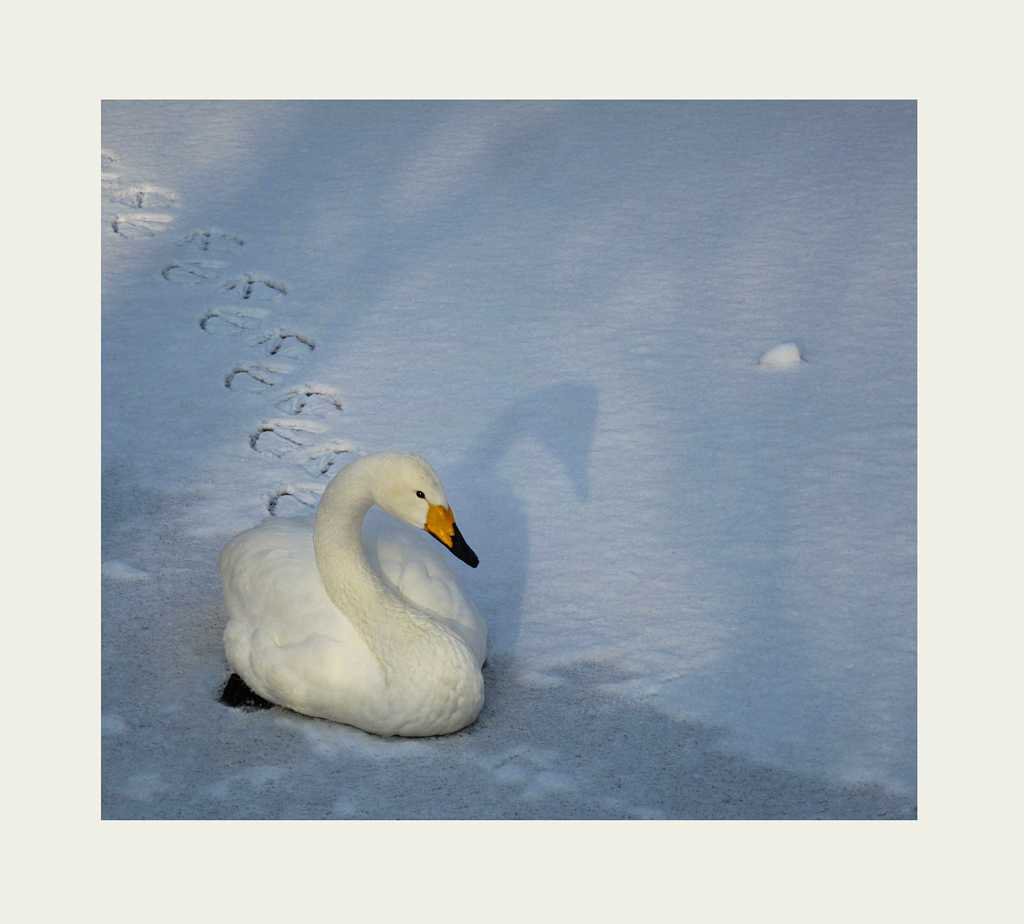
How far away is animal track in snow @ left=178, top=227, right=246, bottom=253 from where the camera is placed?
24.8ft

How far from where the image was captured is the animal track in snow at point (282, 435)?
19.9 feet

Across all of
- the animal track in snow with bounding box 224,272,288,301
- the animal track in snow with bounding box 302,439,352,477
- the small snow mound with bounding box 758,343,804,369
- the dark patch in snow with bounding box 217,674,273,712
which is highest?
the animal track in snow with bounding box 224,272,288,301

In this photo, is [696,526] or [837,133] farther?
[837,133]

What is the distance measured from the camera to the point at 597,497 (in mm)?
5816

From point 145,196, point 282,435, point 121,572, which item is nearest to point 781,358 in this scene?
point 282,435

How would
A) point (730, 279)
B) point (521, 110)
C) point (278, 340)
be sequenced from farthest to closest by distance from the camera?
point (521, 110) < point (730, 279) < point (278, 340)

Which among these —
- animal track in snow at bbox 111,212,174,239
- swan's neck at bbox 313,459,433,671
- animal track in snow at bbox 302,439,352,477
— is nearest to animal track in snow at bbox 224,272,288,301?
animal track in snow at bbox 111,212,174,239

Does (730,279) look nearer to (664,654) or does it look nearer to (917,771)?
(664,654)

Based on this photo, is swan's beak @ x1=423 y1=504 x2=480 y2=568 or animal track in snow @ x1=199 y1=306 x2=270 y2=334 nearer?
swan's beak @ x1=423 y1=504 x2=480 y2=568

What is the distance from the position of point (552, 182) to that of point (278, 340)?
2063 millimetres

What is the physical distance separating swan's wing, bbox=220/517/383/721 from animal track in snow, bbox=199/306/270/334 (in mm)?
2203

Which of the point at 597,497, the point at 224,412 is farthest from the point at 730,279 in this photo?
the point at 224,412

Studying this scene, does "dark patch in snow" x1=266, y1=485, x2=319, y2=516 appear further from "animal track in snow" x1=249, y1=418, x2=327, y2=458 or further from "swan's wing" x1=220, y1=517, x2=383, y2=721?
"swan's wing" x1=220, y1=517, x2=383, y2=721

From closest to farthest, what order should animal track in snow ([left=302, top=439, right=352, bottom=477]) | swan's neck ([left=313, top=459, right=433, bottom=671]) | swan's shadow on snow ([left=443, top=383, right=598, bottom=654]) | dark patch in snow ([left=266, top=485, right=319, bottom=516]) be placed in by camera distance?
swan's neck ([left=313, top=459, right=433, bottom=671])
swan's shadow on snow ([left=443, top=383, right=598, bottom=654])
dark patch in snow ([left=266, top=485, right=319, bottom=516])
animal track in snow ([left=302, top=439, right=352, bottom=477])
